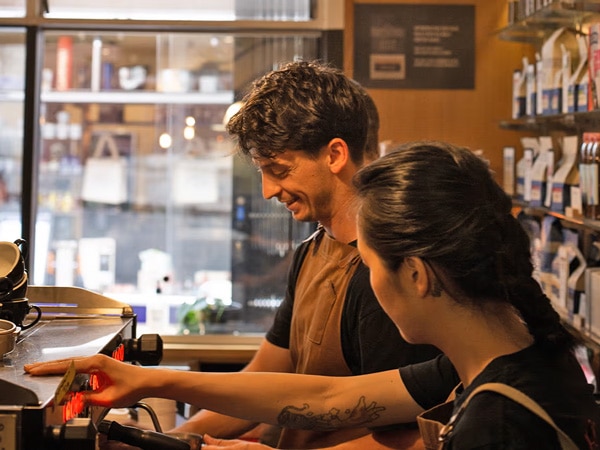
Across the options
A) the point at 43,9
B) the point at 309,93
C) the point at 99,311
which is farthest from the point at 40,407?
the point at 43,9

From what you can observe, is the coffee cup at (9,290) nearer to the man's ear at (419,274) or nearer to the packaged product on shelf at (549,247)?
the man's ear at (419,274)

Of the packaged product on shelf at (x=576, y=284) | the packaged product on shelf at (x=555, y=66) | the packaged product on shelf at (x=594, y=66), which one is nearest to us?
the packaged product on shelf at (x=594, y=66)

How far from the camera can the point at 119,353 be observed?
1.64m

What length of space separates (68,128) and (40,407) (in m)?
3.81

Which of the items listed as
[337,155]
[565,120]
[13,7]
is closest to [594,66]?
[565,120]

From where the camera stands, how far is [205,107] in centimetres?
473

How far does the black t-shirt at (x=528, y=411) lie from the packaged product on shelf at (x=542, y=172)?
244 cm

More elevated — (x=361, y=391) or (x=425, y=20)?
(x=425, y=20)

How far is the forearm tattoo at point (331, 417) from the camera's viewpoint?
1.70 m

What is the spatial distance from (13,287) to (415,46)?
10.4ft

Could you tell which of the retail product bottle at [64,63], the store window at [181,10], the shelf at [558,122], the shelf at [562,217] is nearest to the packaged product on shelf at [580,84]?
the shelf at [558,122]

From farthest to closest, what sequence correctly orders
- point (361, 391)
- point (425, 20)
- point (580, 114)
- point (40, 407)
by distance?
1. point (425, 20)
2. point (580, 114)
3. point (361, 391)
4. point (40, 407)

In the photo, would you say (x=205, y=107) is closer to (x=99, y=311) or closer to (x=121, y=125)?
(x=121, y=125)

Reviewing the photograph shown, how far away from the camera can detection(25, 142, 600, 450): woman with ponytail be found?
1.13m
